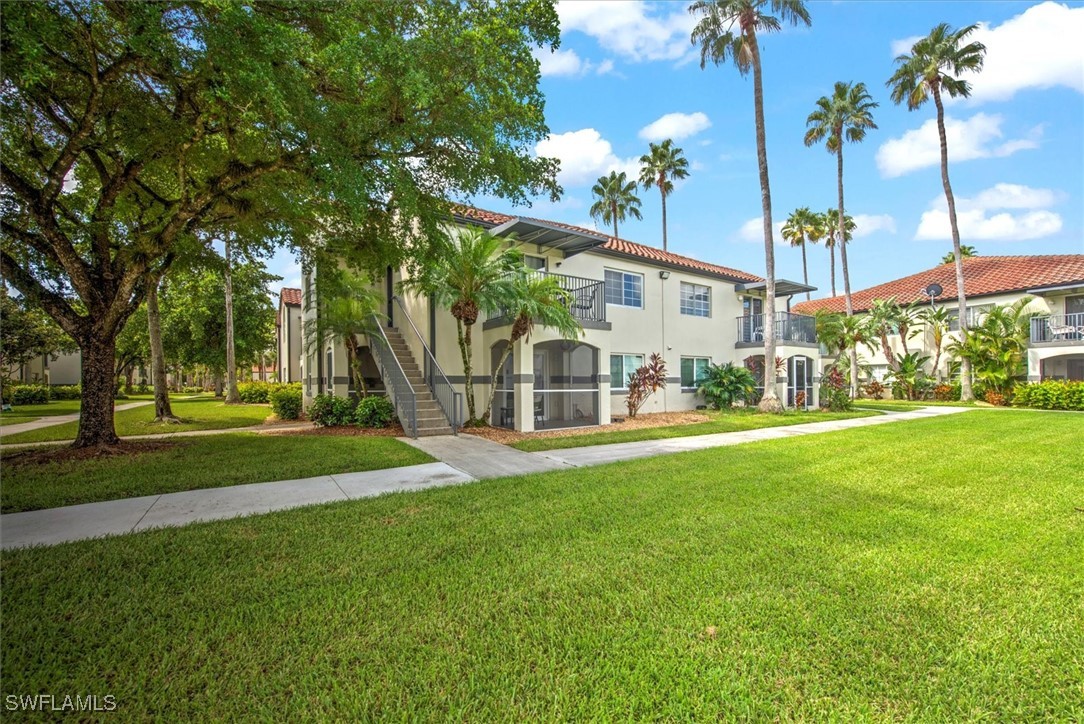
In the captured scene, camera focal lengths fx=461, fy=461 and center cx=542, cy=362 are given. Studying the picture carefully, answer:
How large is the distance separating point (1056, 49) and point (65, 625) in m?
20.4

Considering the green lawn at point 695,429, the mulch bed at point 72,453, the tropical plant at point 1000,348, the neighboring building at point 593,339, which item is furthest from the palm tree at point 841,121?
the mulch bed at point 72,453

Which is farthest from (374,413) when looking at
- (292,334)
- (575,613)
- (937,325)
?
(937,325)

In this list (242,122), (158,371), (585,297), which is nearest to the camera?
(242,122)

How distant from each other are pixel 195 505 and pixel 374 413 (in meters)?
7.09

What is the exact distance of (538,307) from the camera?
445 inches

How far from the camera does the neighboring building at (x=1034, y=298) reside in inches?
843

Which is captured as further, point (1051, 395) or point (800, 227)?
point (800, 227)

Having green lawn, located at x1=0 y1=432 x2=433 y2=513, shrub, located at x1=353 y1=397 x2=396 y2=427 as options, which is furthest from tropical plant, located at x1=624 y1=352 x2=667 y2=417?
green lawn, located at x1=0 y1=432 x2=433 y2=513

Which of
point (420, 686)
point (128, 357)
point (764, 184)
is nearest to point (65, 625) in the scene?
point (420, 686)

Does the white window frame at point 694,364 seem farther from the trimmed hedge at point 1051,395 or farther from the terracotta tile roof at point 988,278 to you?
the terracotta tile roof at point 988,278

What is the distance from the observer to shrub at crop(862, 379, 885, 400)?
1059 inches

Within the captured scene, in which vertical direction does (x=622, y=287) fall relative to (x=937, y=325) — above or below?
above

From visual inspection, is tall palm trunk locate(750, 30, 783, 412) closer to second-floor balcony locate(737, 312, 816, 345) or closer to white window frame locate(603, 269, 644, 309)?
second-floor balcony locate(737, 312, 816, 345)

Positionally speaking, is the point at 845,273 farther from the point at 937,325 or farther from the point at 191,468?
the point at 191,468
